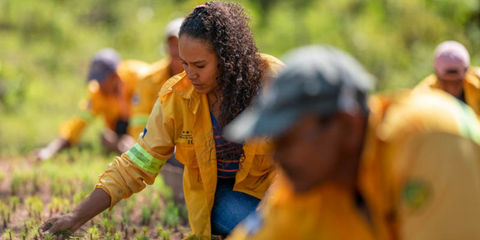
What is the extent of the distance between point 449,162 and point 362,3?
403 inches

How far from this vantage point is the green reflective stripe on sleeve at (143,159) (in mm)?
3266

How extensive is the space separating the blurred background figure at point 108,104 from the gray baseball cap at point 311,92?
5.92 m

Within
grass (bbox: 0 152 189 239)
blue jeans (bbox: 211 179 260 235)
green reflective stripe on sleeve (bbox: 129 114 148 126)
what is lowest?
grass (bbox: 0 152 189 239)

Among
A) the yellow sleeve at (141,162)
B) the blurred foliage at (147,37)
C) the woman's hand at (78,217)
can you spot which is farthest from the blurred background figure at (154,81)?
the blurred foliage at (147,37)

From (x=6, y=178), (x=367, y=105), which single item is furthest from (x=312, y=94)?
(x=6, y=178)

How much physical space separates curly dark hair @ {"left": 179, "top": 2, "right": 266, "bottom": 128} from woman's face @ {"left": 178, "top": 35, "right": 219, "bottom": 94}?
1.1 inches

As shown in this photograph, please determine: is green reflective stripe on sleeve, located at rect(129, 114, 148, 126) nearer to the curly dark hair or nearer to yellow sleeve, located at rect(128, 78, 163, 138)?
yellow sleeve, located at rect(128, 78, 163, 138)

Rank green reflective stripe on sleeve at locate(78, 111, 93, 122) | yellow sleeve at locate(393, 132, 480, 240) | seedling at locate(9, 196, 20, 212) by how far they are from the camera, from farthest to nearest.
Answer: green reflective stripe on sleeve at locate(78, 111, 93, 122) → seedling at locate(9, 196, 20, 212) → yellow sleeve at locate(393, 132, 480, 240)

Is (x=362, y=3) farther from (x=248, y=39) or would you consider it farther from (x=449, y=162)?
(x=449, y=162)

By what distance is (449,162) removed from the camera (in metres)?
1.72

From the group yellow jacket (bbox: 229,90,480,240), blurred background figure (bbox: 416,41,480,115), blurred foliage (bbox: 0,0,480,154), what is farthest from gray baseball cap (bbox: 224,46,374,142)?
blurred foliage (bbox: 0,0,480,154)

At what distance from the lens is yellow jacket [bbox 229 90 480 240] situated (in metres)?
1.71

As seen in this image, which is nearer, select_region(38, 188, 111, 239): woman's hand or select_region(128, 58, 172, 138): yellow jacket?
select_region(38, 188, 111, 239): woman's hand

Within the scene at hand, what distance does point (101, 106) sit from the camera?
7.96 meters
